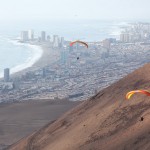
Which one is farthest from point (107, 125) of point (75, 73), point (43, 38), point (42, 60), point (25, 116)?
point (43, 38)

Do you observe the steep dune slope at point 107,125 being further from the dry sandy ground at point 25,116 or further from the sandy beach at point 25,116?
the dry sandy ground at point 25,116

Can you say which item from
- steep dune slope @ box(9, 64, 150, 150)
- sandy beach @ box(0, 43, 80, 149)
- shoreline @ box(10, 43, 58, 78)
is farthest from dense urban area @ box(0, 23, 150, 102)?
steep dune slope @ box(9, 64, 150, 150)

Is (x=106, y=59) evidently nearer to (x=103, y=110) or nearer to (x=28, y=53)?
(x=28, y=53)

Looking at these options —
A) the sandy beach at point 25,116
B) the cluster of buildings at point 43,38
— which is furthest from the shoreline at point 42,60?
the sandy beach at point 25,116

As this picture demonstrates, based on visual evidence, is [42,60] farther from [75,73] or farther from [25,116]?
[25,116]

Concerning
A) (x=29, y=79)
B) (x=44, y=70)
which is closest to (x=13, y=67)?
(x=44, y=70)
